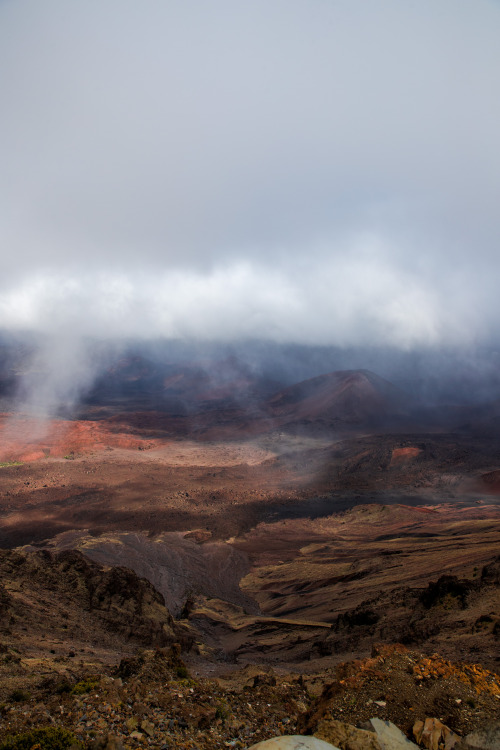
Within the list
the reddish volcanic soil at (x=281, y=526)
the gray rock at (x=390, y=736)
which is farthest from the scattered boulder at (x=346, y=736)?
the reddish volcanic soil at (x=281, y=526)

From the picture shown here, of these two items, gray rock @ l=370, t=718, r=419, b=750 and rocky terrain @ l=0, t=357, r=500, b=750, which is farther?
rocky terrain @ l=0, t=357, r=500, b=750

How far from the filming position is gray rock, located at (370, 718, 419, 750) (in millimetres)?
5305

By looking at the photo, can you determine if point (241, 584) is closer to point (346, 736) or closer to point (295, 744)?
point (346, 736)

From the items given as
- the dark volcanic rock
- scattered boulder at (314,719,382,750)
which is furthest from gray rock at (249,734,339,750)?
the dark volcanic rock

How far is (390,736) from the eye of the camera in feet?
17.9

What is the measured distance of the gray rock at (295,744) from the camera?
4698 mm

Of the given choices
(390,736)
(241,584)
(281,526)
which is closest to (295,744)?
(390,736)

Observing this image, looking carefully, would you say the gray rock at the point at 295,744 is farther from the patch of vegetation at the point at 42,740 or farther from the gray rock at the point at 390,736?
the patch of vegetation at the point at 42,740

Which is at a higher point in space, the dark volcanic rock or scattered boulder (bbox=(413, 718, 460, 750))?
scattered boulder (bbox=(413, 718, 460, 750))

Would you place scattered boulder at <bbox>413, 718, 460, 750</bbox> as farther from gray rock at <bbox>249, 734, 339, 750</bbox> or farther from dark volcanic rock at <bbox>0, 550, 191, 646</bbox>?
dark volcanic rock at <bbox>0, 550, 191, 646</bbox>

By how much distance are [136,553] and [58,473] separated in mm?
28825

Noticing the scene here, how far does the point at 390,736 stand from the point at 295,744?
163 cm

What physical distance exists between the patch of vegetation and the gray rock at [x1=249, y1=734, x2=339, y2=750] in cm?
233

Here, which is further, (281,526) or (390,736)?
(281,526)
